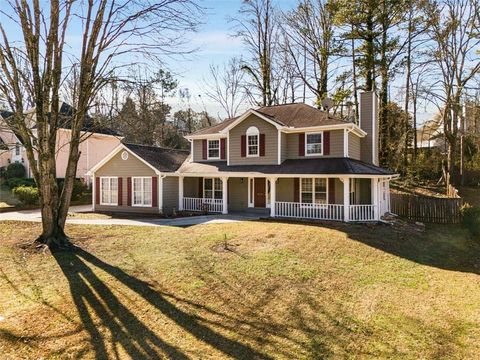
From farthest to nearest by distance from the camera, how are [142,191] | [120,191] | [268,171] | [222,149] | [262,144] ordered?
[120,191] → [222,149] → [142,191] → [262,144] → [268,171]

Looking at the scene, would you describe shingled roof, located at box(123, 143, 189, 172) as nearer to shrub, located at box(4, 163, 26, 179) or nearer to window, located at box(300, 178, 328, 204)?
window, located at box(300, 178, 328, 204)

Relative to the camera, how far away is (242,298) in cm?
866

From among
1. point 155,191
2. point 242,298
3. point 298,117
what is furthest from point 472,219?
point 155,191

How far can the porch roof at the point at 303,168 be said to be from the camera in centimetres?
1697

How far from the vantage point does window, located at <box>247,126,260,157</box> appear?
20.2 metres

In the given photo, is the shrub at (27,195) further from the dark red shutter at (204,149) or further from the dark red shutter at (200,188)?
the dark red shutter at (204,149)

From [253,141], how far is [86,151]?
20408 millimetres

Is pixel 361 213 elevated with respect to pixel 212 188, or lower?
lower

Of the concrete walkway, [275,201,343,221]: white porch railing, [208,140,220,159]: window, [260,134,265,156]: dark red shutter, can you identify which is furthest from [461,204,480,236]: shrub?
[208,140,220,159]: window

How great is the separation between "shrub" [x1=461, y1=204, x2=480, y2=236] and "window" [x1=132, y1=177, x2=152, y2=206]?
17.2 m

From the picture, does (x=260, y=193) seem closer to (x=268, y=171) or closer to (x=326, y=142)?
(x=268, y=171)

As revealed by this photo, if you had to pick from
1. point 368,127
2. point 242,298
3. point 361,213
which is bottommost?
point 242,298

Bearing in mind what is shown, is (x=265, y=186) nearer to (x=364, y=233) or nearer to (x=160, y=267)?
(x=364, y=233)

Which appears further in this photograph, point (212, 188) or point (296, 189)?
point (212, 188)
